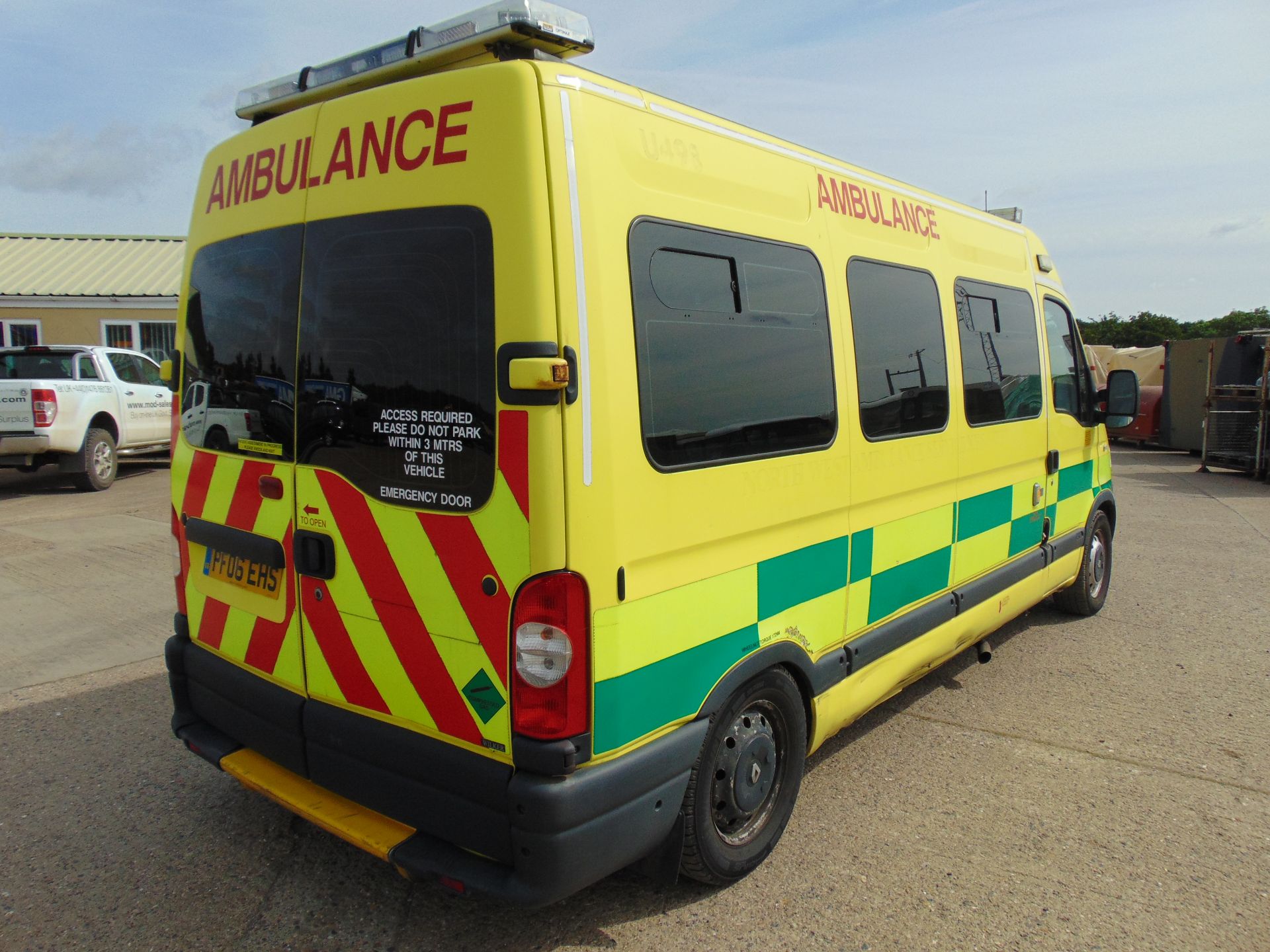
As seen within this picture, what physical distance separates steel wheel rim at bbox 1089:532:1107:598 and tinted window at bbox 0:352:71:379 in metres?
12.0

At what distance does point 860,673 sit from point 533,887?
5.55 feet

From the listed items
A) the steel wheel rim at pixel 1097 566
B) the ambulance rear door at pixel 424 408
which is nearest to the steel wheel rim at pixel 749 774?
the ambulance rear door at pixel 424 408

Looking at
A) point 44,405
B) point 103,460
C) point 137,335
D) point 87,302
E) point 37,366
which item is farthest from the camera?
point 137,335

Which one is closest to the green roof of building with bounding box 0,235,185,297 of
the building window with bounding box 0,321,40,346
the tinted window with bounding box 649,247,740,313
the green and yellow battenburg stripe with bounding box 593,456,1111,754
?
the building window with bounding box 0,321,40,346

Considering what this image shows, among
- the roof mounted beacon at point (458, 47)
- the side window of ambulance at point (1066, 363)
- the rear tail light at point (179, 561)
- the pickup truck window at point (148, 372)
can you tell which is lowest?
the rear tail light at point (179, 561)

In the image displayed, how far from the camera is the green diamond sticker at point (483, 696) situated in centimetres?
239

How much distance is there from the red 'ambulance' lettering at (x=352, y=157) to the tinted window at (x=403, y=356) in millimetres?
145

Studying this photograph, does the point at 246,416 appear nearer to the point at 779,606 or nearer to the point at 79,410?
the point at 779,606

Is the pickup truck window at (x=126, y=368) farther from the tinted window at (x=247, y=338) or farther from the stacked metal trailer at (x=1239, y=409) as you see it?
the stacked metal trailer at (x=1239, y=409)

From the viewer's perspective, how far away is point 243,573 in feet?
10.1

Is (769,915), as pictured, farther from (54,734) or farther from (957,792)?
(54,734)

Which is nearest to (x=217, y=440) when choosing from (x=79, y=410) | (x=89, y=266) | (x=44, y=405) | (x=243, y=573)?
(x=243, y=573)

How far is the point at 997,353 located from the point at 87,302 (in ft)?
79.5

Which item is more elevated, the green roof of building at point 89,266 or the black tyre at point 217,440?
the green roof of building at point 89,266
